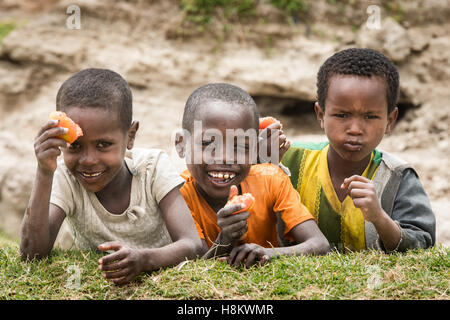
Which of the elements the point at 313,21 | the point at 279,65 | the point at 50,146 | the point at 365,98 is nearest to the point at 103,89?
the point at 50,146

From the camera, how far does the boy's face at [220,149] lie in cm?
325

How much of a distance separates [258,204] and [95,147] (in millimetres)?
1207

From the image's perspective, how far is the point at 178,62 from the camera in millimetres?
7883

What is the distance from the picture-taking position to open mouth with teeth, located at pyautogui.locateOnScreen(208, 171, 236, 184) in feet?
10.8

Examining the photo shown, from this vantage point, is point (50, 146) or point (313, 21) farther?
point (313, 21)

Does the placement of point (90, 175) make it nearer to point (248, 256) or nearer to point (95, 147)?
point (95, 147)

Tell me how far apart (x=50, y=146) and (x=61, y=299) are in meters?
0.82

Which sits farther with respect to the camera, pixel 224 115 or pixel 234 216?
pixel 224 115

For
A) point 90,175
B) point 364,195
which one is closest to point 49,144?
point 90,175

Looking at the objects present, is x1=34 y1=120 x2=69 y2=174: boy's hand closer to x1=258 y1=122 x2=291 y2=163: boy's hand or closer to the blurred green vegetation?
x1=258 y1=122 x2=291 y2=163: boy's hand

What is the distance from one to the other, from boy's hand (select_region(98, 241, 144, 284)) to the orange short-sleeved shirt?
831mm

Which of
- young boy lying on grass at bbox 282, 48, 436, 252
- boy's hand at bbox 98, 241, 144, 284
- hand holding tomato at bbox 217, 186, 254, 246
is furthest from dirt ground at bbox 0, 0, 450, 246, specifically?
boy's hand at bbox 98, 241, 144, 284

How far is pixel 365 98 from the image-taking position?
3.59 metres

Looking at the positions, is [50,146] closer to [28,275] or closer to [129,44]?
[28,275]
